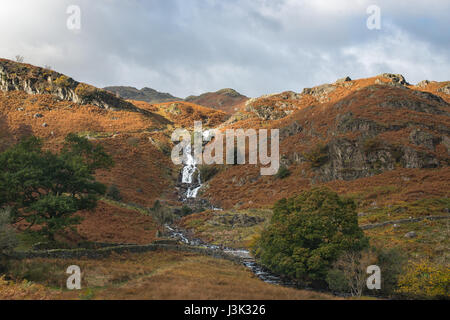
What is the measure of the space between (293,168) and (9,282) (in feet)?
211

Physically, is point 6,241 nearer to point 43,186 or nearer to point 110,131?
point 43,186

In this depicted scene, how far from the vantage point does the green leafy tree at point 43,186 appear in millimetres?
30844

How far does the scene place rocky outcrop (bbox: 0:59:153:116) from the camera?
117m

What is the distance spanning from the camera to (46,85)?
121312 mm

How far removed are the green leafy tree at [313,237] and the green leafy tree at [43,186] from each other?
71.1ft

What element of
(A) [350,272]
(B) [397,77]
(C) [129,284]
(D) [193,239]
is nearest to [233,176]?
(D) [193,239]

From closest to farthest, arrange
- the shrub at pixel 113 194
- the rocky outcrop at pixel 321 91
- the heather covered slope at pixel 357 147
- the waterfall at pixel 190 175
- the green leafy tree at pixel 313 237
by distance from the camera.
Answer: the green leafy tree at pixel 313 237 → the shrub at pixel 113 194 → the heather covered slope at pixel 357 147 → the waterfall at pixel 190 175 → the rocky outcrop at pixel 321 91

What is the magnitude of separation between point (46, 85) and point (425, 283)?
138 meters

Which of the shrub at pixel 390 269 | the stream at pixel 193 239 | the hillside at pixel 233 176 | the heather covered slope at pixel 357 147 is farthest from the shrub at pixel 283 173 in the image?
the shrub at pixel 390 269

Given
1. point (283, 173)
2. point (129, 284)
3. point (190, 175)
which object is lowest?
point (129, 284)

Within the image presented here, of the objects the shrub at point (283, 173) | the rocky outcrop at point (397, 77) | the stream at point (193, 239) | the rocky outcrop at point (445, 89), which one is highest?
the rocky outcrop at point (397, 77)

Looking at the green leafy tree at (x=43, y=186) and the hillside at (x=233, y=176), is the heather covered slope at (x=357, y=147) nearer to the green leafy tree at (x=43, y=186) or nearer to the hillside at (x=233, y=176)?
the hillside at (x=233, y=176)
